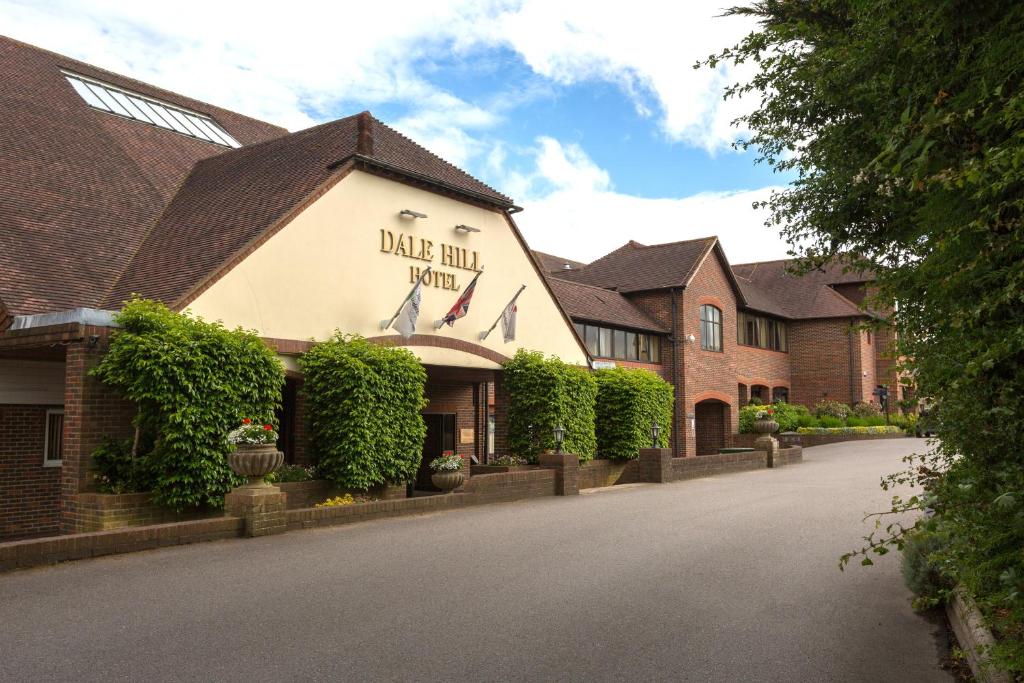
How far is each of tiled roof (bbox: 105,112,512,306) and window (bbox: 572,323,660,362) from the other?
36.4ft

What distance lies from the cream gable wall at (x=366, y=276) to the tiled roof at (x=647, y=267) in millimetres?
14244

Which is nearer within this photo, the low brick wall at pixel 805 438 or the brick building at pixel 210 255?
the brick building at pixel 210 255

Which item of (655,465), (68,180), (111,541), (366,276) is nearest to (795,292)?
(655,465)

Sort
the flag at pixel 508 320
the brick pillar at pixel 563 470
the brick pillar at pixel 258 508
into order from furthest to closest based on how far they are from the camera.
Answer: the flag at pixel 508 320 < the brick pillar at pixel 563 470 < the brick pillar at pixel 258 508

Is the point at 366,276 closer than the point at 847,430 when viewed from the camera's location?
Yes

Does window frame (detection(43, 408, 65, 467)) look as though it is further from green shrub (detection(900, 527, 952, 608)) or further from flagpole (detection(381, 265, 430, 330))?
green shrub (detection(900, 527, 952, 608))

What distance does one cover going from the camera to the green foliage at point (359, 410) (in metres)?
15.6

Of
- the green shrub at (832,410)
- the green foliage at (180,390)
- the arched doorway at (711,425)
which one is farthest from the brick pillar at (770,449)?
the green foliage at (180,390)

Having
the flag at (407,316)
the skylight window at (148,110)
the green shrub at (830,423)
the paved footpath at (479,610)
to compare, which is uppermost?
the skylight window at (148,110)

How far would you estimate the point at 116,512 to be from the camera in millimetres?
12492

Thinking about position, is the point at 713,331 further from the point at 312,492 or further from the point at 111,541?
the point at 111,541

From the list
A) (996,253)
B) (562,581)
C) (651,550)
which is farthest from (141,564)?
(996,253)

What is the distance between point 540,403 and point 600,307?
40.5 ft

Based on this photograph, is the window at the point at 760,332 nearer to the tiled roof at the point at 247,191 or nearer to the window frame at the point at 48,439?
the tiled roof at the point at 247,191
